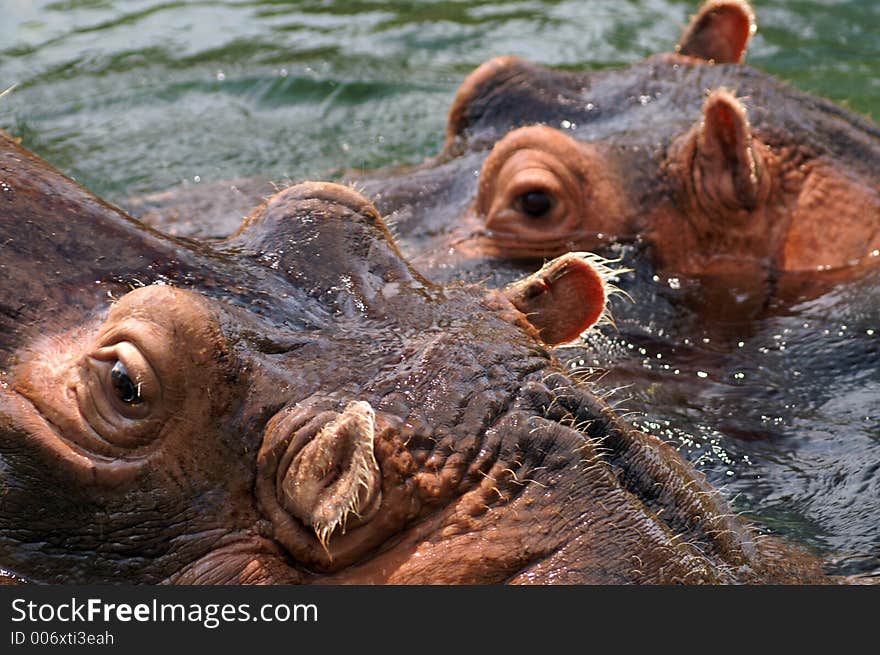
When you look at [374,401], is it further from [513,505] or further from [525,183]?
[525,183]

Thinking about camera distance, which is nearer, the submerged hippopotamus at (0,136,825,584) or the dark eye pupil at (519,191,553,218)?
the submerged hippopotamus at (0,136,825,584)

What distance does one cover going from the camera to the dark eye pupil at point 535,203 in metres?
5.96

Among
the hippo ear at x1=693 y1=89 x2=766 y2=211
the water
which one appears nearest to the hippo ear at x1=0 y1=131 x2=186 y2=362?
the water

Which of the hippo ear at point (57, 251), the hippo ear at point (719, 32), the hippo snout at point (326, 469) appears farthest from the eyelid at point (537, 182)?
the hippo snout at point (326, 469)

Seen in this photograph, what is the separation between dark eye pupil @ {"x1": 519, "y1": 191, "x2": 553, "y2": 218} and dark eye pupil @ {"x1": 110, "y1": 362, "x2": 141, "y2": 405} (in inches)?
127

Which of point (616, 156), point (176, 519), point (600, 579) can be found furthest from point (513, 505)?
point (616, 156)

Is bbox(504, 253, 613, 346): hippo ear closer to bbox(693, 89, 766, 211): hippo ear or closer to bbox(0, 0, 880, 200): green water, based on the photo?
bbox(693, 89, 766, 211): hippo ear

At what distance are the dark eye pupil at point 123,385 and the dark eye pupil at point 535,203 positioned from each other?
323 cm

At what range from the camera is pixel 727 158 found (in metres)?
5.92

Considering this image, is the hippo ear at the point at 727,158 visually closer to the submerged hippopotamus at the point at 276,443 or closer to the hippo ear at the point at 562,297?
the hippo ear at the point at 562,297

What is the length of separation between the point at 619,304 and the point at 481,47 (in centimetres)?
520

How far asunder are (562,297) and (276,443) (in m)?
1.08

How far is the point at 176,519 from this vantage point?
3.11m

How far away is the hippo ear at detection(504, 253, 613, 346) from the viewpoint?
12.2ft
